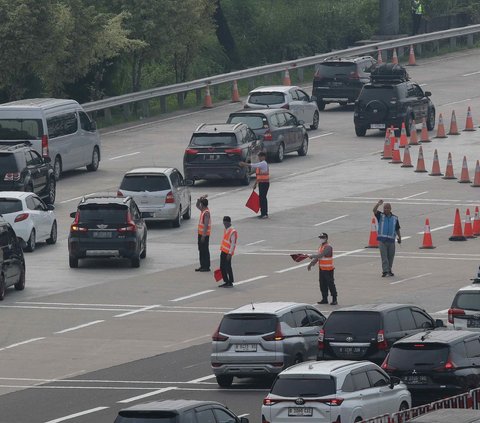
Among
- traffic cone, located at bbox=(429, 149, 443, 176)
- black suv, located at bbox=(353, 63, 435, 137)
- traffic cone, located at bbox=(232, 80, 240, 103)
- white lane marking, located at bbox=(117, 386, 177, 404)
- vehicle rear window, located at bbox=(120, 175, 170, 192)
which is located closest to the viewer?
white lane marking, located at bbox=(117, 386, 177, 404)

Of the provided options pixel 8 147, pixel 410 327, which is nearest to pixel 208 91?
pixel 8 147

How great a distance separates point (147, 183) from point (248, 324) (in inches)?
618

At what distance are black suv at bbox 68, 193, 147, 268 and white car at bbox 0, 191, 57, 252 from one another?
1.94m

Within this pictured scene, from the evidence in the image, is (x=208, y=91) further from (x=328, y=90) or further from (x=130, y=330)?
(x=130, y=330)

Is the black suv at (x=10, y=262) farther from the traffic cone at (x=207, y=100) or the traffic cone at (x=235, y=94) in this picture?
the traffic cone at (x=235, y=94)

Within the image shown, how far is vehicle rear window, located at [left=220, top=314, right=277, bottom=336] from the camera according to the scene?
85.9 ft

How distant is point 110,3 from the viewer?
62031mm

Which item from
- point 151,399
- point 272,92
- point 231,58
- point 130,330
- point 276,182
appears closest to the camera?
point 151,399

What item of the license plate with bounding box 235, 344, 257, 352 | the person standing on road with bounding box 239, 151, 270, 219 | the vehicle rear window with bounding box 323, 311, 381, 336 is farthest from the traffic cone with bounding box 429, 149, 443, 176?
the license plate with bounding box 235, 344, 257, 352

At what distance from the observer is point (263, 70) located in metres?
65.4

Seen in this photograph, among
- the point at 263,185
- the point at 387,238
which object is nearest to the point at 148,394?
the point at 387,238

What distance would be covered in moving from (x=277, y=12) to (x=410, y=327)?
172 feet

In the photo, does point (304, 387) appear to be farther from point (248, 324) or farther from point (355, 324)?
point (248, 324)

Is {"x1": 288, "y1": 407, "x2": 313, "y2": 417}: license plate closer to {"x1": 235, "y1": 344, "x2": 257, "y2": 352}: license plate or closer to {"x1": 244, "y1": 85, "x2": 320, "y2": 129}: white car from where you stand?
{"x1": 235, "y1": 344, "x2": 257, "y2": 352}: license plate
